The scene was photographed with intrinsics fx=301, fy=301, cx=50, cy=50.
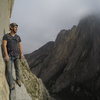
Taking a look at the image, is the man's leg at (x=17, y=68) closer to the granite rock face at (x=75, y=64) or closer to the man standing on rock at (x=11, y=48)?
the man standing on rock at (x=11, y=48)

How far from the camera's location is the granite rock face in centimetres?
6825

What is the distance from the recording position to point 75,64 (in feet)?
247

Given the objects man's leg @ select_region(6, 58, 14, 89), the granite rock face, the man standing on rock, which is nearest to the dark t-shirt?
the man standing on rock

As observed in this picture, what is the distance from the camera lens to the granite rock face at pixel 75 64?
224 feet

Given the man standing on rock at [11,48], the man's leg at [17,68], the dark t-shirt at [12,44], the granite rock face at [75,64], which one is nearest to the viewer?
the man standing on rock at [11,48]

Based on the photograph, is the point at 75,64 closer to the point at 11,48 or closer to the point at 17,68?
the point at 17,68

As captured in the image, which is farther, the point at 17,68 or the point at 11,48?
the point at 17,68

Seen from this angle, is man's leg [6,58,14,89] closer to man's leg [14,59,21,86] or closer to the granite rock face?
man's leg [14,59,21,86]

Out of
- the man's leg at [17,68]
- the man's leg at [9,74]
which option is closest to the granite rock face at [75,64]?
the man's leg at [17,68]

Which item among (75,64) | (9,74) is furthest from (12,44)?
(75,64)

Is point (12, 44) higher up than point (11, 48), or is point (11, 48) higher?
point (12, 44)

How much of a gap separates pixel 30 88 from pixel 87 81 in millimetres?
52648

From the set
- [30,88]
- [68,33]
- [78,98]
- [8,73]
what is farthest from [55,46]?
[8,73]

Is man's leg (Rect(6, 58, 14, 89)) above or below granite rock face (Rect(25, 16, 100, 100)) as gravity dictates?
above
